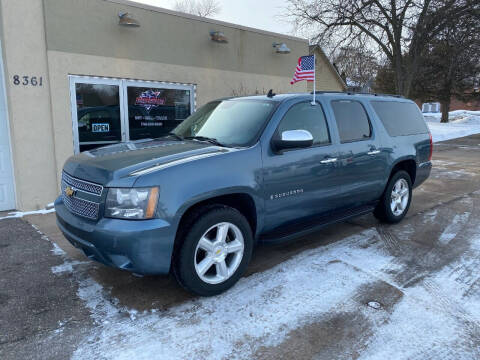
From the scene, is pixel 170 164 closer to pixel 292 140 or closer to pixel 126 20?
pixel 292 140

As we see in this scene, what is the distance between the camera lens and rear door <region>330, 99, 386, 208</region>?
4680 millimetres

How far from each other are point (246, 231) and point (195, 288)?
2.33ft

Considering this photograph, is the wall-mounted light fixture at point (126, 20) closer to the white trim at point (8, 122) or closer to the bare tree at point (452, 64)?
the white trim at point (8, 122)

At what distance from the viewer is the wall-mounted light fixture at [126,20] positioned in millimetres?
7227

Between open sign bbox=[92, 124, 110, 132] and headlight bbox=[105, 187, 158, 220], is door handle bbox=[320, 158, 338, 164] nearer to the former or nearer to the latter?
headlight bbox=[105, 187, 158, 220]

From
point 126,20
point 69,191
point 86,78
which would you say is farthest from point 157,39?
point 69,191

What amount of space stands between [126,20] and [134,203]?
17.6 feet

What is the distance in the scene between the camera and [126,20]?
23.7 feet

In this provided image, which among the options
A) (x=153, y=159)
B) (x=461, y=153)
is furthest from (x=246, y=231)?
(x=461, y=153)

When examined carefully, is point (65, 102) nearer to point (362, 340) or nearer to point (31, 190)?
point (31, 190)

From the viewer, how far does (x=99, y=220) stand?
321 cm

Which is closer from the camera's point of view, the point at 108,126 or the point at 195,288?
the point at 195,288

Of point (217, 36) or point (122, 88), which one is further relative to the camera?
point (217, 36)

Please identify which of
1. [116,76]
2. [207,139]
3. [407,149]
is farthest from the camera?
[116,76]
